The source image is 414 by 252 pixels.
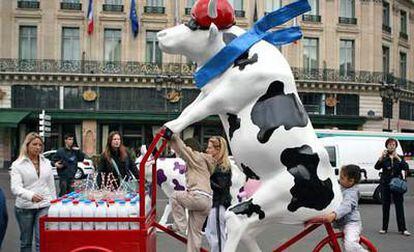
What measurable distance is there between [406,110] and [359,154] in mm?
31600

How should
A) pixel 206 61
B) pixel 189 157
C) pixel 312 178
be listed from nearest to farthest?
1. pixel 312 178
2. pixel 206 61
3. pixel 189 157

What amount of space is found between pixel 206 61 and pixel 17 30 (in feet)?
114

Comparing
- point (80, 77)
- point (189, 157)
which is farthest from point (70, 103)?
point (189, 157)

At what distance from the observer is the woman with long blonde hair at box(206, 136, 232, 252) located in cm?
768

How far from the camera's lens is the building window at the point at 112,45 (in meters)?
38.0

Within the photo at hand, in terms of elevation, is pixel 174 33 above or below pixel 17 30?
below

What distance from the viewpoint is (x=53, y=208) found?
17.0ft

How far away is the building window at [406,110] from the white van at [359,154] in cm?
2988

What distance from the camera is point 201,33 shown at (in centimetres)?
525

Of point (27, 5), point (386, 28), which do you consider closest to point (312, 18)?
point (386, 28)

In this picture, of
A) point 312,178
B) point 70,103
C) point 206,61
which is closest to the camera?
point 312,178

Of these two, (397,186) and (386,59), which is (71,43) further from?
(397,186)

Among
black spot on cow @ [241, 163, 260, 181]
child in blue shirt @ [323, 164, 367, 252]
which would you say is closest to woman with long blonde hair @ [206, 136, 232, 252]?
child in blue shirt @ [323, 164, 367, 252]

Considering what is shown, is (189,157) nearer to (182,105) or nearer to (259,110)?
(259,110)
